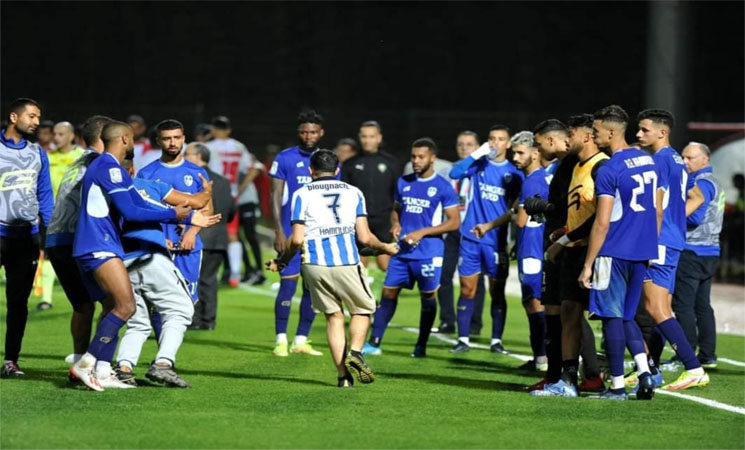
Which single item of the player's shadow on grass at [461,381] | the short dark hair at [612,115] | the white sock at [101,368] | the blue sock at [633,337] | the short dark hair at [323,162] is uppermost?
the short dark hair at [612,115]

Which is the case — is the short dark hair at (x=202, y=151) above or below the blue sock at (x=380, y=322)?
above

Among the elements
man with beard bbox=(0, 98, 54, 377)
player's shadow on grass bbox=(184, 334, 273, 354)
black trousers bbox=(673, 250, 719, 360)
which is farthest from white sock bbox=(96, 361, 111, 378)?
black trousers bbox=(673, 250, 719, 360)

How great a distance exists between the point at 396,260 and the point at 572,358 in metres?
2.96

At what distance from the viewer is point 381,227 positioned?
12891mm

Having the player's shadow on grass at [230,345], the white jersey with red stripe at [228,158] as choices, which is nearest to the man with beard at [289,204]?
the player's shadow on grass at [230,345]

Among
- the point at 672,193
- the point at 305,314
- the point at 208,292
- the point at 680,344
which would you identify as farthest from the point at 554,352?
the point at 208,292

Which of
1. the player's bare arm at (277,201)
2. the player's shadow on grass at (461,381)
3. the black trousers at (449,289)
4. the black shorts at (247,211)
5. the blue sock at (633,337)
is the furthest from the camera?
the black shorts at (247,211)

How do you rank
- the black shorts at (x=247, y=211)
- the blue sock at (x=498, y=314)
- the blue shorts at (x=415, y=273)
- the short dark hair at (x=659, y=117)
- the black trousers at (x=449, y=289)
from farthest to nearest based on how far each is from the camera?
1. the black shorts at (x=247, y=211)
2. the black trousers at (x=449, y=289)
3. the blue sock at (x=498, y=314)
4. the blue shorts at (x=415, y=273)
5. the short dark hair at (x=659, y=117)

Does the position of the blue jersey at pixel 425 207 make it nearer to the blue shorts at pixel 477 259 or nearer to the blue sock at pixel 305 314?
the blue shorts at pixel 477 259

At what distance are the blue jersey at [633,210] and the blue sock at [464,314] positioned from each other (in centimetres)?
352

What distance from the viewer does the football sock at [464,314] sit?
1210 cm

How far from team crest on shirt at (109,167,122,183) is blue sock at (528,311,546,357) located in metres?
4.09

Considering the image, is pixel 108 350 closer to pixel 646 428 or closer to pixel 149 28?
pixel 646 428

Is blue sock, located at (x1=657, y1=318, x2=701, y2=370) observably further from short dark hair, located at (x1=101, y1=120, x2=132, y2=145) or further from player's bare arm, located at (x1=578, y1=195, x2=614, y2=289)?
short dark hair, located at (x1=101, y1=120, x2=132, y2=145)
